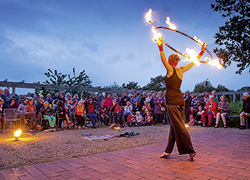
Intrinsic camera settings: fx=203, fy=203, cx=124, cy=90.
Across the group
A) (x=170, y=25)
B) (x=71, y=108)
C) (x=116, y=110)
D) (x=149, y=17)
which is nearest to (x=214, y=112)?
(x=116, y=110)

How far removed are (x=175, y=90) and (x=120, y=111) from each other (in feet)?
25.2

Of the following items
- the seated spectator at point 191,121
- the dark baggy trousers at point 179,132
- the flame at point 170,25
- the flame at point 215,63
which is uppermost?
the flame at point 170,25

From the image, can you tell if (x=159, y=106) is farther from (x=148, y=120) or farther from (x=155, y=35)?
(x=155, y=35)

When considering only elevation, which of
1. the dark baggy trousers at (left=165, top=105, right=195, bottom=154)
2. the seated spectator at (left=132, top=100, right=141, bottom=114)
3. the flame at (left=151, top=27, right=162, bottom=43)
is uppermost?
the flame at (left=151, top=27, right=162, bottom=43)

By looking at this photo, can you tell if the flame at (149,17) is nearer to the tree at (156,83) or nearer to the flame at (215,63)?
the flame at (215,63)

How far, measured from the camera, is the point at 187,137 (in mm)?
3301

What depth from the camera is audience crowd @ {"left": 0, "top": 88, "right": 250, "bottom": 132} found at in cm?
887

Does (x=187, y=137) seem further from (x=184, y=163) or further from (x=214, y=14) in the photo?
(x=214, y=14)

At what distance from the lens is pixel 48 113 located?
9148mm

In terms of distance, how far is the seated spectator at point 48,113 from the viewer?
8.96 meters

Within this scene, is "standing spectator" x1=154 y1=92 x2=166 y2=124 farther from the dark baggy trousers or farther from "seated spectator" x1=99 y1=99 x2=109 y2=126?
the dark baggy trousers

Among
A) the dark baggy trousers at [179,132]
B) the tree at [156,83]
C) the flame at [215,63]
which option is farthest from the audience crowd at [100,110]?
the tree at [156,83]

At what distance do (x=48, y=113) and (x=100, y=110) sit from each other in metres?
2.73

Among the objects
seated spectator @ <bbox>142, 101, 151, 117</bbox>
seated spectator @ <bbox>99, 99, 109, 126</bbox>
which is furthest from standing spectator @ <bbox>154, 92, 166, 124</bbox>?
seated spectator @ <bbox>99, 99, 109, 126</bbox>
